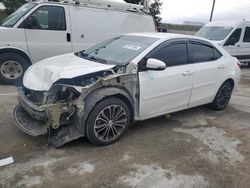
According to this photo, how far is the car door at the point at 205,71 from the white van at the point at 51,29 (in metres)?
3.67

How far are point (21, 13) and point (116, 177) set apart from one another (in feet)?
18.0

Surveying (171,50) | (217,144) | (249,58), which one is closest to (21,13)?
(171,50)

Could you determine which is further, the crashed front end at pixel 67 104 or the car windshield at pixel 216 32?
the car windshield at pixel 216 32

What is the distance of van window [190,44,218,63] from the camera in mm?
5094

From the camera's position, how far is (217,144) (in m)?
4.38

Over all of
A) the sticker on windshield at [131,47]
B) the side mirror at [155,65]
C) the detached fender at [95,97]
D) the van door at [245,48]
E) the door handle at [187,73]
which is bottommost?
the van door at [245,48]

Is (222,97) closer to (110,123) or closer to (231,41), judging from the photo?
(110,123)

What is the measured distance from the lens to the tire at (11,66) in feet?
22.9

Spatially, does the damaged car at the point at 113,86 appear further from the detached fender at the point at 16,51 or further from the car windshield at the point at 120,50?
the detached fender at the point at 16,51

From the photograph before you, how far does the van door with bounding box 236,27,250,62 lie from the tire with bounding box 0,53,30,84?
361 inches

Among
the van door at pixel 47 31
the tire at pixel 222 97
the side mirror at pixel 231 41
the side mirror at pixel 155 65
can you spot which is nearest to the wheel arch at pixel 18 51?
the van door at pixel 47 31

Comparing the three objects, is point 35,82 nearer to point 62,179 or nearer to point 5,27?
point 62,179

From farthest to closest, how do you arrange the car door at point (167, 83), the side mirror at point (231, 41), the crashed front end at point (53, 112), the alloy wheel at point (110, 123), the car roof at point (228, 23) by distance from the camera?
the car roof at point (228, 23), the side mirror at point (231, 41), the car door at point (167, 83), the alloy wheel at point (110, 123), the crashed front end at point (53, 112)

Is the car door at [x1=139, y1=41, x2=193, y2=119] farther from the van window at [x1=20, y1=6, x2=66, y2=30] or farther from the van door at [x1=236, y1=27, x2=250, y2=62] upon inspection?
the van door at [x1=236, y1=27, x2=250, y2=62]
